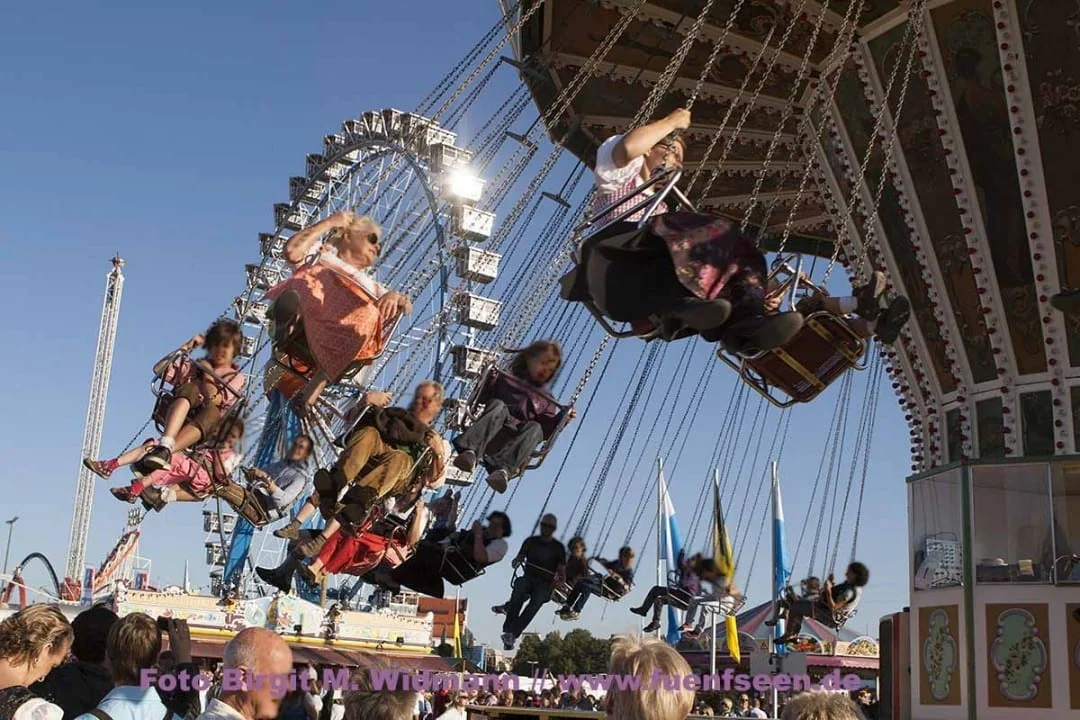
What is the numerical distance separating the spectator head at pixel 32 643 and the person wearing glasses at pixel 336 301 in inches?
134

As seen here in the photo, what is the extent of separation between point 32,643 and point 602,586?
742cm

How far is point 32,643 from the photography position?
304 cm

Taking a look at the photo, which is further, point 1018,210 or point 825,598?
point 825,598

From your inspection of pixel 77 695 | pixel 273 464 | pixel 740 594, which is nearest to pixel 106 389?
pixel 740 594

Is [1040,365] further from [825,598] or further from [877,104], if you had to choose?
[825,598]

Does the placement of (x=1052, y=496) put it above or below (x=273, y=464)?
above

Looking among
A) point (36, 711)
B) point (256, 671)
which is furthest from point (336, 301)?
point (256, 671)

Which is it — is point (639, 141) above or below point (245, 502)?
above

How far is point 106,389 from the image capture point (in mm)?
38094

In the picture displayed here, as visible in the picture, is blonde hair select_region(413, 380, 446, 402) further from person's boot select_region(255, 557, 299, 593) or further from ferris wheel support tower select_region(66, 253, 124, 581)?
ferris wheel support tower select_region(66, 253, 124, 581)

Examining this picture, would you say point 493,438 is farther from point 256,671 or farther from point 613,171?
point 256,671

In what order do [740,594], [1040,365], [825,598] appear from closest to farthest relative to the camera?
[1040,365]
[825,598]
[740,594]

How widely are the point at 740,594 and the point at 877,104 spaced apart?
6.08 m

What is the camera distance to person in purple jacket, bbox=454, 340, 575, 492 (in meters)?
7.45
